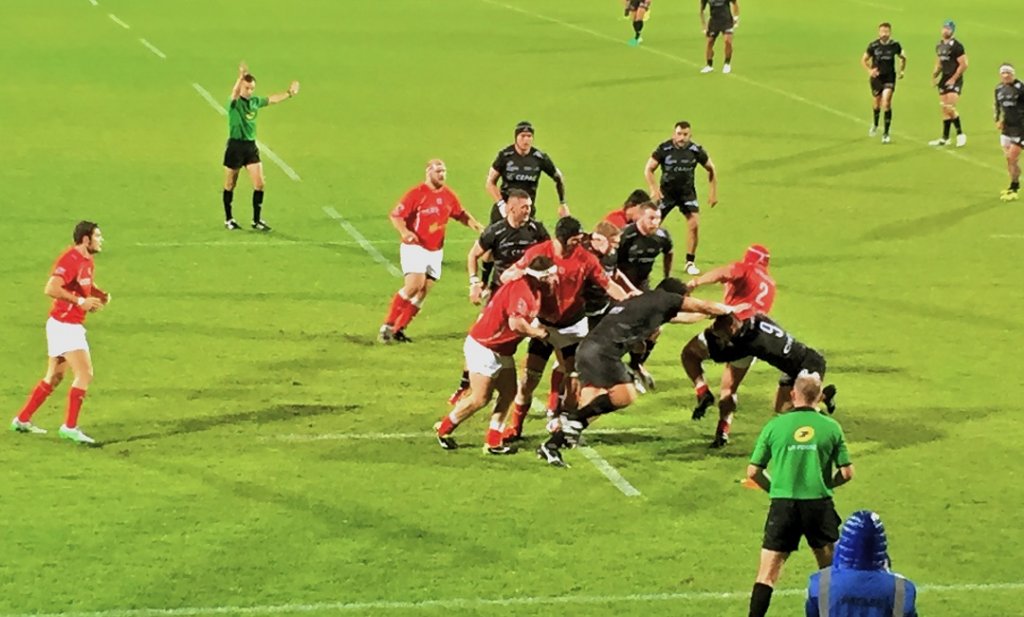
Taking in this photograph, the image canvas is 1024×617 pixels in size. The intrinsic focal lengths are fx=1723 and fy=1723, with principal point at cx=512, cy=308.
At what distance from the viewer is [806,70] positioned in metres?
46.3

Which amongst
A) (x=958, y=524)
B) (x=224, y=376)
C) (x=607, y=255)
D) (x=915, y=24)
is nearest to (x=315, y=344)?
(x=224, y=376)

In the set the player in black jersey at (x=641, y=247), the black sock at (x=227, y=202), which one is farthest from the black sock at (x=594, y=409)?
the black sock at (x=227, y=202)

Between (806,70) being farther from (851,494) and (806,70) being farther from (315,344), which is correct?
(851,494)

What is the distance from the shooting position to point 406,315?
827 inches

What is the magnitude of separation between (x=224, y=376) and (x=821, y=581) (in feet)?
38.6

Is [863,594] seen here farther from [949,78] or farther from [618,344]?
[949,78]

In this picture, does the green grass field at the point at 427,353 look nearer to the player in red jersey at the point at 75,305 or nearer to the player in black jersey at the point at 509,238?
the player in red jersey at the point at 75,305

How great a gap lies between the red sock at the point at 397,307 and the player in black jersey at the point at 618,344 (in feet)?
17.3

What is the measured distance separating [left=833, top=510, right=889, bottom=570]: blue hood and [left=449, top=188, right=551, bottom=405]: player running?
9.36 meters

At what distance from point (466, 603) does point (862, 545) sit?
4.99 metres

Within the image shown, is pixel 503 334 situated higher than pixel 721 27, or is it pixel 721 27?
pixel 721 27

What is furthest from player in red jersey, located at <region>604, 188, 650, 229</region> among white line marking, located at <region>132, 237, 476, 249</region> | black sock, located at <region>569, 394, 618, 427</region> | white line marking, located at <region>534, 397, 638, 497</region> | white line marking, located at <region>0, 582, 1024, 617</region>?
white line marking, located at <region>132, 237, 476, 249</region>

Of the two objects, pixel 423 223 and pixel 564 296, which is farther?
pixel 423 223

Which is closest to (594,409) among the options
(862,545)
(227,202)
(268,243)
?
(862,545)
